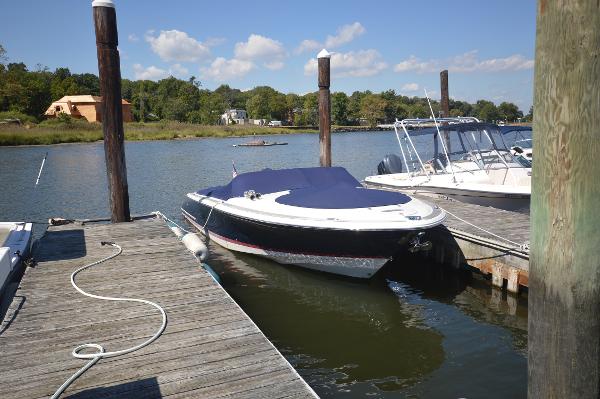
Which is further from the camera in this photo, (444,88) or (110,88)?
(444,88)

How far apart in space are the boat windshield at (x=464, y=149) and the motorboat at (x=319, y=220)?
392 centimetres

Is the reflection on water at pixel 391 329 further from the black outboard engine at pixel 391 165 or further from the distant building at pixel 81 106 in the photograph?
the distant building at pixel 81 106

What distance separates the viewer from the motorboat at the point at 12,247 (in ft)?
22.9

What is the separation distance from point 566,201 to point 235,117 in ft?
418

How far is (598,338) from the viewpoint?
2605 millimetres

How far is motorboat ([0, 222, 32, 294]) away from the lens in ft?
22.9

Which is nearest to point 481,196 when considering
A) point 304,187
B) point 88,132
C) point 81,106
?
point 304,187

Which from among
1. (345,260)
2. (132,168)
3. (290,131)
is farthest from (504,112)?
(345,260)

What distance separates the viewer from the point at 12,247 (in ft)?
27.0

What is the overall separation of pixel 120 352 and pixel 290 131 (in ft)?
322

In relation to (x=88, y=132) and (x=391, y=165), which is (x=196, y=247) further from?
(x=88, y=132)

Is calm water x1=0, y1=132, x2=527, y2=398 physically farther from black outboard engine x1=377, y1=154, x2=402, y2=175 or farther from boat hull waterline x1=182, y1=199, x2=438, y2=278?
Answer: black outboard engine x1=377, y1=154, x2=402, y2=175

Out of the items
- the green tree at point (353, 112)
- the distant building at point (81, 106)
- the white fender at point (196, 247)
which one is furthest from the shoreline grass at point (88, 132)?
the white fender at point (196, 247)

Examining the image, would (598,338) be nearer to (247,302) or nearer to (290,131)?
(247,302)
